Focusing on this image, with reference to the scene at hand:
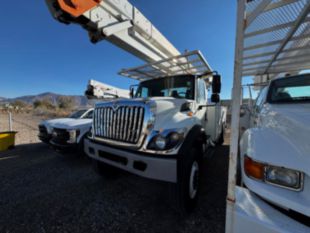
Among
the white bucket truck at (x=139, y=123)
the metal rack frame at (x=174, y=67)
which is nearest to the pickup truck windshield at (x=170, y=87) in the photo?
the white bucket truck at (x=139, y=123)

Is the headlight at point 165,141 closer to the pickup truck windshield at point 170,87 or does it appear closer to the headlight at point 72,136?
the pickup truck windshield at point 170,87

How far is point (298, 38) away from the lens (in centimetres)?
324

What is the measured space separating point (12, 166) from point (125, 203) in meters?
3.65

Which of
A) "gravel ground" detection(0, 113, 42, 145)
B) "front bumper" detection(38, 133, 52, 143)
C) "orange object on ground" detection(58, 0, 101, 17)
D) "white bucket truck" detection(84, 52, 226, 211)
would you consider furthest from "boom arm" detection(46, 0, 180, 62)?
"gravel ground" detection(0, 113, 42, 145)

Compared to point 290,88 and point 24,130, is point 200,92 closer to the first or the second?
point 290,88

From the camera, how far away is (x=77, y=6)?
1935 millimetres

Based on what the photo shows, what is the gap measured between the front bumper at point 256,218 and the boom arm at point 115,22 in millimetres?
2667

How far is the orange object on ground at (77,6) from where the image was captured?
1871 millimetres

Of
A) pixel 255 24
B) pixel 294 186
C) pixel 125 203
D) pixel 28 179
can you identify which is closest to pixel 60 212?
pixel 125 203

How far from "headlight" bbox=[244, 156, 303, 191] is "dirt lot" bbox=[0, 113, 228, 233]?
1.20 m

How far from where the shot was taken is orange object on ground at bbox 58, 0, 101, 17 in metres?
1.87

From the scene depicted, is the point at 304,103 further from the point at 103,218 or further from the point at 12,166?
the point at 12,166

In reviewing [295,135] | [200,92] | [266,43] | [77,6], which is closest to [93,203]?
[295,135]

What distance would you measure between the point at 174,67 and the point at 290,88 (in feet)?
8.88
